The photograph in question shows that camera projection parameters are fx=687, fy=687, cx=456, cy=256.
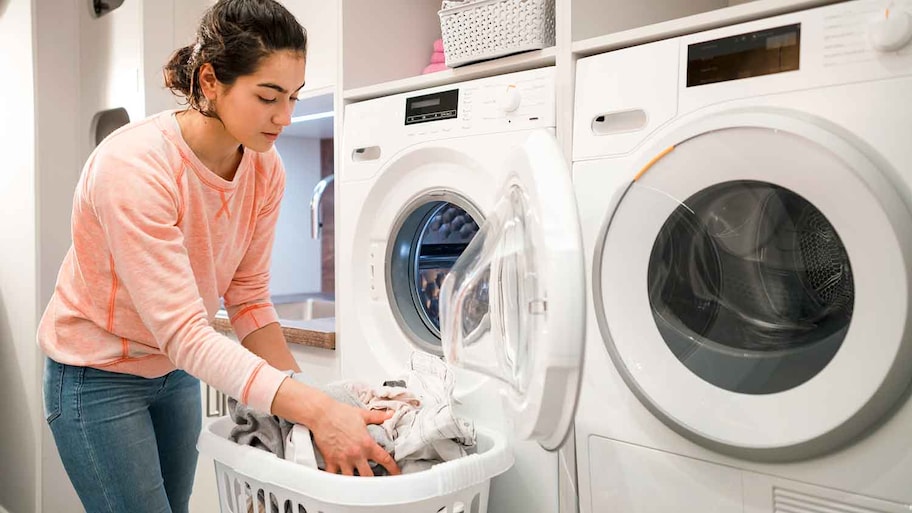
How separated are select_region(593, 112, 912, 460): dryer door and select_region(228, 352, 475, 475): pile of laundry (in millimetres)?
323

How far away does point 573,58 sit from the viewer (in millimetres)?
1333

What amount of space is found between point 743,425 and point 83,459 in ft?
3.55

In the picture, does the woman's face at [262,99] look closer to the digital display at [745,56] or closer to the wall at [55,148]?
the digital display at [745,56]

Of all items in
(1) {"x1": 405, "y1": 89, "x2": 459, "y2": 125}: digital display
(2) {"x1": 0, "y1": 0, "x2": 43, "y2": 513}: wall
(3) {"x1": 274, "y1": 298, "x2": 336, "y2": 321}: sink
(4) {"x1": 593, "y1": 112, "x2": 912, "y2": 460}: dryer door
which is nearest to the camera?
(4) {"x1": 593, "y1": 112, "x2": 912, "y2": 460}: dryer door

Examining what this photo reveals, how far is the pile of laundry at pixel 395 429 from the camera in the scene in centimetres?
108

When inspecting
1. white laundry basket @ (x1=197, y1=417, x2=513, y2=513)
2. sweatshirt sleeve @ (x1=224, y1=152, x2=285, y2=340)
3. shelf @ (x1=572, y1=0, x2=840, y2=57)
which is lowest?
white laundry basket @ (x1=197, y1=417, x2=513, y2=513)

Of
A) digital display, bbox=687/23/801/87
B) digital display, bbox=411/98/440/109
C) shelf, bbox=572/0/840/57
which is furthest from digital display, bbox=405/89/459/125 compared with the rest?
digital display, bbox=687/23/801/87

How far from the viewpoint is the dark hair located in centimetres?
111

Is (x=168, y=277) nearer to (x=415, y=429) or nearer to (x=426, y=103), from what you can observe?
(x=415, y=429)

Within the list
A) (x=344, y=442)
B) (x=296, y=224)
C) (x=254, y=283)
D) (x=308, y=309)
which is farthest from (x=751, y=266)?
(x=296, y=224)

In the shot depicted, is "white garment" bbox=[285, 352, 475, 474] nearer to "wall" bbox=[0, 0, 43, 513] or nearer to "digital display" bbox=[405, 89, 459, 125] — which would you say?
"digital display" bbox=[405, 89, 459, 125]

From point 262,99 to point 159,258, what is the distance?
1.02ft

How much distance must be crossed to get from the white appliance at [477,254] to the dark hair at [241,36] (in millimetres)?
437

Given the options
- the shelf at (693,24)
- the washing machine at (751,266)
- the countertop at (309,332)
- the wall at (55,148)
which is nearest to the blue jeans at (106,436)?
the countertop at (309,332)
